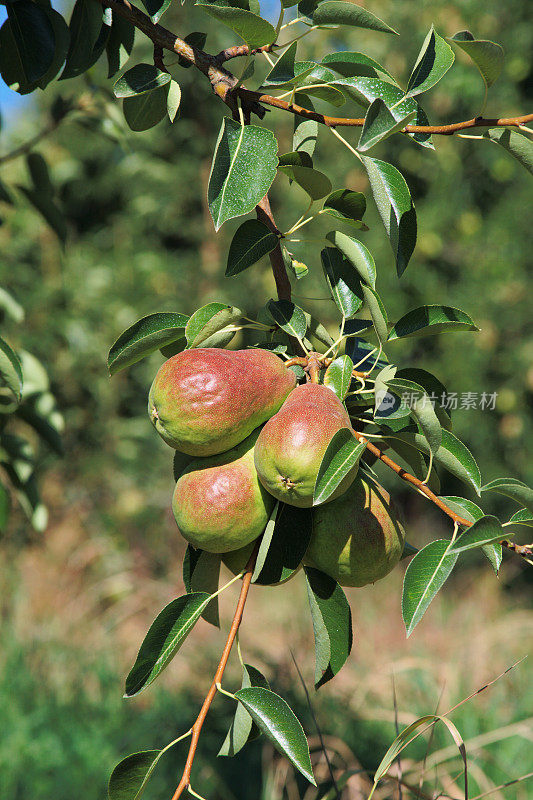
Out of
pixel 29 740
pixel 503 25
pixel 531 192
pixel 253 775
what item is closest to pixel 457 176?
pixel 531 192

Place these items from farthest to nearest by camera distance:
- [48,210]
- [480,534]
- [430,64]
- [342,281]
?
1. [48,210]
2. [342,281]
3. [430,64]
4. [480,534]

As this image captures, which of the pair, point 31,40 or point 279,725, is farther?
point 31,40

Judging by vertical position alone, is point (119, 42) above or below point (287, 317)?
above

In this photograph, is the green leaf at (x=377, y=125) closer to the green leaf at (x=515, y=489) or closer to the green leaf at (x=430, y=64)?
the green leaf at (x=430, y=64)

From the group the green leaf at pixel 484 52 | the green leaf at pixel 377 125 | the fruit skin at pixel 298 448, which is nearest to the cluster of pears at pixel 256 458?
the fruit skin at pixel 298 448

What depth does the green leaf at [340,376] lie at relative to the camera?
66 cm

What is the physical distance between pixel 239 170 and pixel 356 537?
1.13 feet

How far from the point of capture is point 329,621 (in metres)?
0.67

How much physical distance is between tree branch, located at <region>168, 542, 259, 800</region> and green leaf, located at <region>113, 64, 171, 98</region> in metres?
0.47

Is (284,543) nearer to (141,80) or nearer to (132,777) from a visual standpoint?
(132,777)

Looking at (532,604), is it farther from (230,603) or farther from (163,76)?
(163,76)

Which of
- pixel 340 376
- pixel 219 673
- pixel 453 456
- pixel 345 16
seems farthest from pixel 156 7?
pixel 219 673

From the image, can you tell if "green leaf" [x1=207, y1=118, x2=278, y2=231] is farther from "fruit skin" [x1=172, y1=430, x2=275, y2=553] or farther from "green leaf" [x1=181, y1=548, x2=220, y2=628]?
"green leaf" [x1=181, y1=548, x2=220, y2=628]

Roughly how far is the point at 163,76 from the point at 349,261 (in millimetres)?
271
